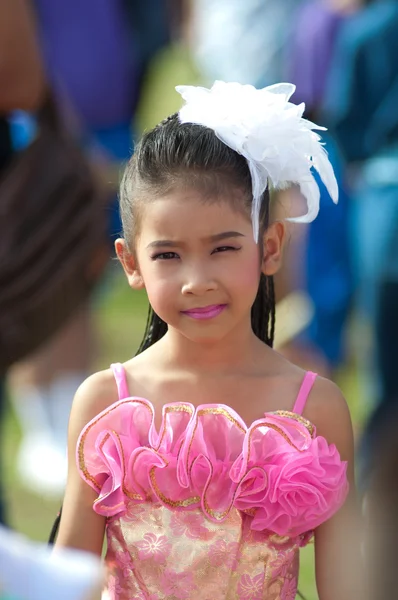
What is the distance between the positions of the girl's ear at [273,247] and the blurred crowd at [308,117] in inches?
57.3

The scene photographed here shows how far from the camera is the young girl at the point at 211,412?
2.49 meters

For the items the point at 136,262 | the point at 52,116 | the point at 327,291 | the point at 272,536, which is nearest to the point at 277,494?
the point at 272,536

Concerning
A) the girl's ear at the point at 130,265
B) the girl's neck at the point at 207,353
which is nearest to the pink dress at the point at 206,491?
the girl's neck at the point at 207,353

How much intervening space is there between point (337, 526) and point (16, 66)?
71.2 inches

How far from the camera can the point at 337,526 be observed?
8.46 feet

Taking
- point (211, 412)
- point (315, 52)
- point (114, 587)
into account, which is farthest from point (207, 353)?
point (315, 52)

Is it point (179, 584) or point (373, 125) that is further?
point (373, 125)

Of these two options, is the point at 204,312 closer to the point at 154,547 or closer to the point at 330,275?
the point at 154,547

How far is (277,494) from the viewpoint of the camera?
98.0 inches

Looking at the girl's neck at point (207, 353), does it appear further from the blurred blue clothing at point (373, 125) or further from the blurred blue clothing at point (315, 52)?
the blurred blue clothing at point (315, 52)

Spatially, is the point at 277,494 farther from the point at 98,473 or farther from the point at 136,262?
the point at 136,262

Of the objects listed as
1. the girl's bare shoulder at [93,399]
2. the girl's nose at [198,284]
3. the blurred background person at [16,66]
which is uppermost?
the blurred background person at [16,66]

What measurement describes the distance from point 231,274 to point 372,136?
280 cm

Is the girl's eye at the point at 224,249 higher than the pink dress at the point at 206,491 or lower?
higher
